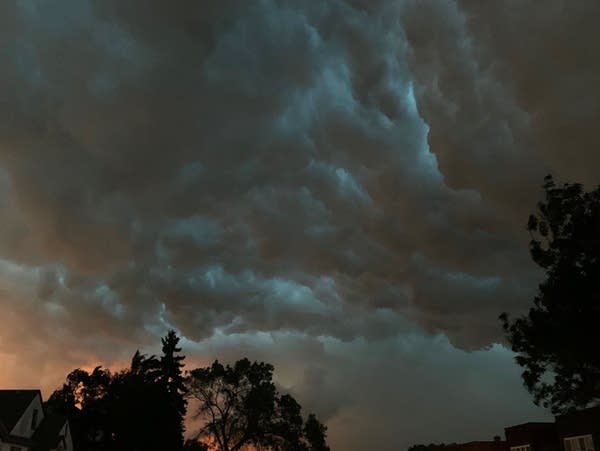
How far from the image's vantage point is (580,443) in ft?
156

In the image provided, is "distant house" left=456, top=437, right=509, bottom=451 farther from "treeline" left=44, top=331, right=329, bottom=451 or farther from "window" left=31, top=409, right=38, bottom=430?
"window" left=31, top=409, right=38, bottom=430

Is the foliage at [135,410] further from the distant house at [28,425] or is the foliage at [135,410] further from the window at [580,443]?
the window at [580,443]

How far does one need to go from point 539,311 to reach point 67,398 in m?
72.9

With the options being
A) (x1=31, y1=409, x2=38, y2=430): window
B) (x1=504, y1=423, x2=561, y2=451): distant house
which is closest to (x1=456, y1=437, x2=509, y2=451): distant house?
(x1=504, y1=423, x2=561, y2=451): distant house

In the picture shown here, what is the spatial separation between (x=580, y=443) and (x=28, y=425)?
5334 centimetres

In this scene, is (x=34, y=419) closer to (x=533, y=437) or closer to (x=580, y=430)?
(x=533, y=437)

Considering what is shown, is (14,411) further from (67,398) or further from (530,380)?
(530,380)

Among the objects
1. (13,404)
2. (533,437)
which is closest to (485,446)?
(533,437)

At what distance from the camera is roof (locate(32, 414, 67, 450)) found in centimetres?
5881

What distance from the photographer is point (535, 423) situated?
56.2 m

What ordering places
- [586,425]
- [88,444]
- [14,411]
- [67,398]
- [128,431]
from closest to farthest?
[586,425] → [14,411] → [128,431] → [88,444] → [67,398]

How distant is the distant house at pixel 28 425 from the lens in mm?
53625

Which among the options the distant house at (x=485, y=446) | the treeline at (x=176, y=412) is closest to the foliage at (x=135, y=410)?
the treeline at (x=176, y=412)

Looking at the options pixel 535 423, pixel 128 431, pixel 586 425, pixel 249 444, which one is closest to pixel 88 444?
pixel 128 431
